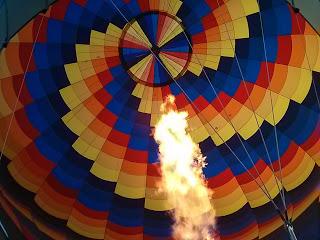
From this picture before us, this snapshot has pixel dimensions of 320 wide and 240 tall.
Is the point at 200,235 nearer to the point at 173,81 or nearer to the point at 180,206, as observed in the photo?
the point at 180,206

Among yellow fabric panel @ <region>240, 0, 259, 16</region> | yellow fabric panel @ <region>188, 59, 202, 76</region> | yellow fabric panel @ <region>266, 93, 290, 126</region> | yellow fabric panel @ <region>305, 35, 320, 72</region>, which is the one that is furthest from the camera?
yellow fabric panel @ <region>188, 59, 202, 76</region>

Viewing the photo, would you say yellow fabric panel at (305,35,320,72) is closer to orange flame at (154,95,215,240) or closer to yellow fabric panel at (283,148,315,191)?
yellow fabric panel at (283,148,315,191)

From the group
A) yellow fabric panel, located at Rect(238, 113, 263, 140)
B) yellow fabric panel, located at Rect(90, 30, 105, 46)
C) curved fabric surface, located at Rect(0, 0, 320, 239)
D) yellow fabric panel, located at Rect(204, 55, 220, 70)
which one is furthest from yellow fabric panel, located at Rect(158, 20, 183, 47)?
yellow fabric panel, located at Rect(238, 113, 263, 140)

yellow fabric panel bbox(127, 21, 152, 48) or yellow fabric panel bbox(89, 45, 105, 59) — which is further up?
yellow fabric panel bbox(127, 21, 152, 48)

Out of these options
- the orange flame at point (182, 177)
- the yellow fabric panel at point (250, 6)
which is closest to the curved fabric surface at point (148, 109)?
the yellow fabric panel at point (250, 6)

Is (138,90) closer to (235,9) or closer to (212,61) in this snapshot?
(212,61)

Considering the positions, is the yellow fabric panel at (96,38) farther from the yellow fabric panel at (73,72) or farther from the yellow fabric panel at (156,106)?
the yellow fabric panel at (156,106)

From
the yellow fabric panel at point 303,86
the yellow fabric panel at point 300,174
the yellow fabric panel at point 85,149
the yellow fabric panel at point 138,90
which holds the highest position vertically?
the yellow fabric panel at point 138,90

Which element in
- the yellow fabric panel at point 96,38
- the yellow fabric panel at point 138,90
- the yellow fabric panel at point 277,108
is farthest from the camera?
the yellow fabric panel at point 138,90
